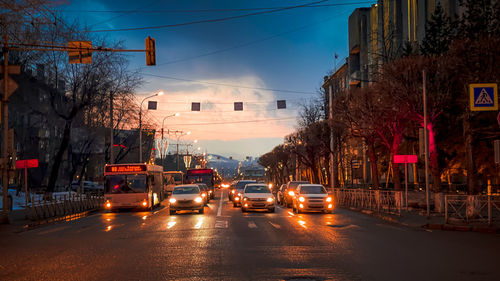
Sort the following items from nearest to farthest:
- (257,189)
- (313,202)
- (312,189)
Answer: (313,202) → (312,189) → (257,189)

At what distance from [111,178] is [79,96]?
11.6 metres

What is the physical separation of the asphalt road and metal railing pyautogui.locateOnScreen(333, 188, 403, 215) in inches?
290

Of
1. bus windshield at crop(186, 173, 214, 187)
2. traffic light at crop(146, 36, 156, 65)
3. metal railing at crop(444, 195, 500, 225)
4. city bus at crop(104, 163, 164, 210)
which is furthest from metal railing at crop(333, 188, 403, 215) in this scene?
bus windshield at crop(186, 173, 214, 187)

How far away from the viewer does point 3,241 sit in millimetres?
16344

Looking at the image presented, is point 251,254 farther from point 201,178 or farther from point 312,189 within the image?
point 201,178

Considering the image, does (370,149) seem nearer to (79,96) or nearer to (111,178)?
(111,178)

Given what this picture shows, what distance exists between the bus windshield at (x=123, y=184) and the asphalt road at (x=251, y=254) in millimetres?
13114

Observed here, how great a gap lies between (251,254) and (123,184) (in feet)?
70.2

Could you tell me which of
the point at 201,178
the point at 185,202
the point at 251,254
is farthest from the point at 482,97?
the point at 201,178

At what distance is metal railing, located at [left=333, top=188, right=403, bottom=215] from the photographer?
26.3 m

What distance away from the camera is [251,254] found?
39.7 feet

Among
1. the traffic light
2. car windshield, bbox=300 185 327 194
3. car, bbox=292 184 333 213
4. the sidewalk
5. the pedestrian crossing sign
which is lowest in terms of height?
the sidewalk

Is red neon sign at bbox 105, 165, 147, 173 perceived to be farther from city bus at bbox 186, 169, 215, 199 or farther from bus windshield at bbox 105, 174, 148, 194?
city bus at bbox 186, 169, 215, 199

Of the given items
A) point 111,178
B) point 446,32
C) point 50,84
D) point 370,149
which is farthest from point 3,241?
point 446,32
